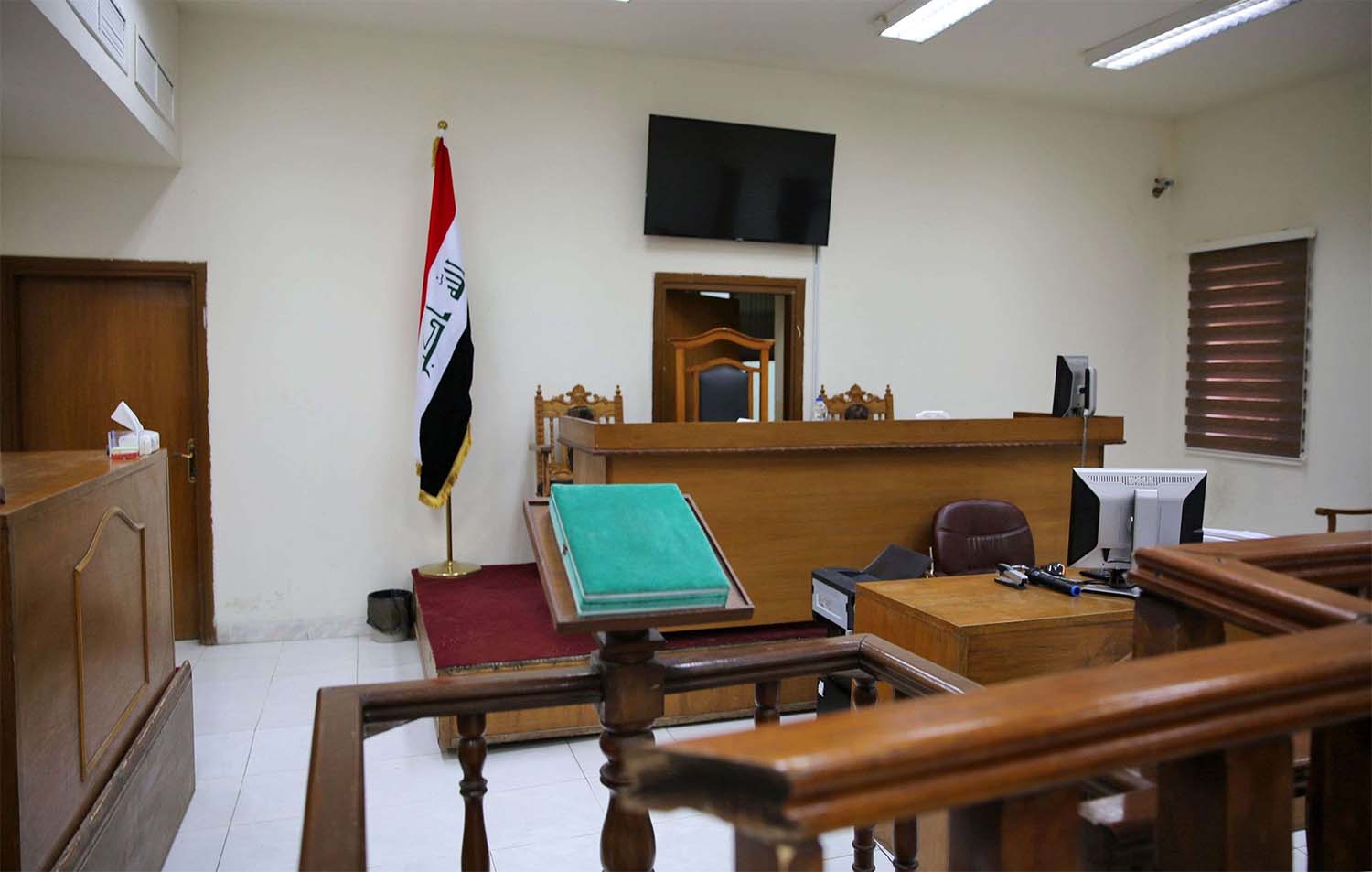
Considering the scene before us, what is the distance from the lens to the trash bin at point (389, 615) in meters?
4.75

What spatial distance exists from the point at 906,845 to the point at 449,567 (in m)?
4.05

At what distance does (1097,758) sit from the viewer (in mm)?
467

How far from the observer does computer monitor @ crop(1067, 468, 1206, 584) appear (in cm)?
289

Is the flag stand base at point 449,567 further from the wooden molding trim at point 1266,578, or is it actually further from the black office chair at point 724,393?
the wooden molding trim at point 1266,578

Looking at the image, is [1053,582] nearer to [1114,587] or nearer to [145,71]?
[1114,587]

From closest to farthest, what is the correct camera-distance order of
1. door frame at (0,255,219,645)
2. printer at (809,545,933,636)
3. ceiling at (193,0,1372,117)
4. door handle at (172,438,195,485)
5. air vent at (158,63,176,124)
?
printer at (809,545,933,636) → air vent at (158,63,176,124) → door frame at (0,255,219,645) → ceiling at (193,0,1372,117) → door handle at (172,438,195,485)

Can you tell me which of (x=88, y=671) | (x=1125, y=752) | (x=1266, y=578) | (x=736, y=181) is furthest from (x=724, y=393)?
(x=1125, y=752)

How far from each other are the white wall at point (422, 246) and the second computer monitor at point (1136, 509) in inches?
114

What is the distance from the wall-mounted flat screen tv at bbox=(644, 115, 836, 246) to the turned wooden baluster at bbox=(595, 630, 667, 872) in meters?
4.41

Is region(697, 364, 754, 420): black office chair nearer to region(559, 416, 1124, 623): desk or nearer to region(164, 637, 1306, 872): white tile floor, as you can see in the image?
region(559, 416, 1124, 623): desk

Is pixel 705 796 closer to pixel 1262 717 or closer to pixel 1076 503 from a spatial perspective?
pixel 1262 717

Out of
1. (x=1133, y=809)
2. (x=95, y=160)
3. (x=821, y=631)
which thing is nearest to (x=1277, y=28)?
(x=821, y=631)

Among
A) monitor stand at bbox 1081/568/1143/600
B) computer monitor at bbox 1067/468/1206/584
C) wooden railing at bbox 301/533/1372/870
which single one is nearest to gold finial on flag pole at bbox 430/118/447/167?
computer monitor at bbox 1067/468/1206/584

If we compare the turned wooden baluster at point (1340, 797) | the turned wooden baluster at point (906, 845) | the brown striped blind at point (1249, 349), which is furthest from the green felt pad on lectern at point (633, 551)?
the brown striped blind at point (1249, 349)
